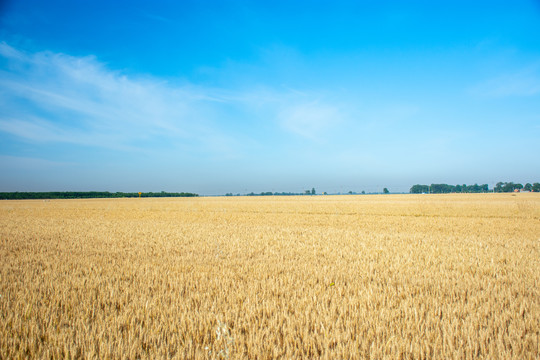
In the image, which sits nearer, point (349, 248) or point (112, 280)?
point (112, 280)

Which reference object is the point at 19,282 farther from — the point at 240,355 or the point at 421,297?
the point at 421,297

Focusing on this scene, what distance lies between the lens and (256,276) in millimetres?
5234

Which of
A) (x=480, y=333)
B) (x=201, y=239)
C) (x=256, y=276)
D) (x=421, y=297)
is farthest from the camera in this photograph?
(x=201, y=239)

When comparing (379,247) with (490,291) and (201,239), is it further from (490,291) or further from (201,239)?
(201,239)

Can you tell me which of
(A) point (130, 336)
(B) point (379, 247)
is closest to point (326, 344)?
(A) point (130, 336)

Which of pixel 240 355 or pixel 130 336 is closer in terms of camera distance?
pixel 240 355

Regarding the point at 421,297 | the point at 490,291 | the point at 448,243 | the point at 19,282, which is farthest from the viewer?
the point at 448,243

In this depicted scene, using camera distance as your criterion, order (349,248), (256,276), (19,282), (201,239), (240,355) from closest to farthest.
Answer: (240,355) → (19,282) → (256,276) → (349,248) → (201,239)

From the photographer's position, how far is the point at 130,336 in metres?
2.91

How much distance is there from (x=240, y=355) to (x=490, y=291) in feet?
14.1

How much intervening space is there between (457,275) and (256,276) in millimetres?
3878

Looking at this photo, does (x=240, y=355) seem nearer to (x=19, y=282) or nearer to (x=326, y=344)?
(x=326, y=344)

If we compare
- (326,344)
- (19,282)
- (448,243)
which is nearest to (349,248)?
(448,243)

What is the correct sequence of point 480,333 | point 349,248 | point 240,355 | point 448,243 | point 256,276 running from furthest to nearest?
1. point 448,243
2. point 349,248
3. point 256,276
4. point 480,333
5. point 240,355
